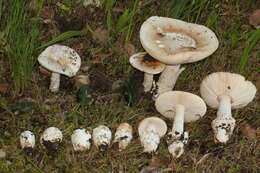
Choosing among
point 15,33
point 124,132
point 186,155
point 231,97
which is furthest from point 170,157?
point 15,33

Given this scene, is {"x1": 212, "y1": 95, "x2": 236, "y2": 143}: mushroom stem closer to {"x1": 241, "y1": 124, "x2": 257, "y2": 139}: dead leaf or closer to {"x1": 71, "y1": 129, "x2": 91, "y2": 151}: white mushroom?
{"x1": 241, "y1": 124, "x2": 257, "y2": 139}: dead leaf

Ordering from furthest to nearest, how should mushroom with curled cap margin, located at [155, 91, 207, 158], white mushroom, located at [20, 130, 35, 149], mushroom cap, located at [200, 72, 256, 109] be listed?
mushroom cap, located at [200, 72, 256, 109], mushroom with curled cap margin, located at [155, 91, 207, 158], white mushroom, located at [20, 130, 35, 149]

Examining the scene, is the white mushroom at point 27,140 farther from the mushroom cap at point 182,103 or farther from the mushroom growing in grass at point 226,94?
the mushroom growing in grass at point 226,94

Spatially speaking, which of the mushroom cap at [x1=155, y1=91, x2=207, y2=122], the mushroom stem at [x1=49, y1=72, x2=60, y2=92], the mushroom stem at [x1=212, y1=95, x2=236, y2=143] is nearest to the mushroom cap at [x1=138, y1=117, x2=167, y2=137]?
the mushroom cap at [x1=155, y1=91, x2=207, y2=122]

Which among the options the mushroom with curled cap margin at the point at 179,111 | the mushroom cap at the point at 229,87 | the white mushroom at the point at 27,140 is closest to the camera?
the white mushroom at the point at 27,140

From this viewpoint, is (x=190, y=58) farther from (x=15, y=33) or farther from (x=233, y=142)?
(x=15, y=33)

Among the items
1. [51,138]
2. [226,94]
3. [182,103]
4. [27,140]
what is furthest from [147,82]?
[27,140]

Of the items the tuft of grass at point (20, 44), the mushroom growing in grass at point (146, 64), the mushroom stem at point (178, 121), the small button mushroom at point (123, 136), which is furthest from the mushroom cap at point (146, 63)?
the tuft of grass at point (20, 44)
